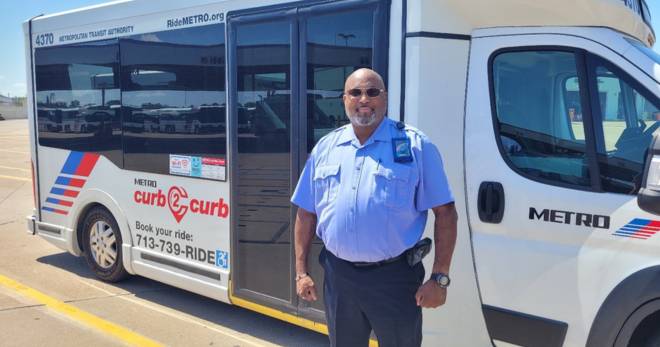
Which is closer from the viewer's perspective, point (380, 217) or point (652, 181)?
point (652, 181)

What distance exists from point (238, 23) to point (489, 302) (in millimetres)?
2473

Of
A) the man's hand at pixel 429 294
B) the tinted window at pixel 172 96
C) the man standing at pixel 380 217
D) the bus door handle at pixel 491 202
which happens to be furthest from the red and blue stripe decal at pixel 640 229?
the tinted window at pixel 172 96

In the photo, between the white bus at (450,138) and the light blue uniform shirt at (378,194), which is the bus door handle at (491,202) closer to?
the white bus at (450,138)

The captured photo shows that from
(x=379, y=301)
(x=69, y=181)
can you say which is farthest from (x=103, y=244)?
(x=379, y=301)

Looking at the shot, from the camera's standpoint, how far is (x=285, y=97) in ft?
12.2

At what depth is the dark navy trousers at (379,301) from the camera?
7.83 feet

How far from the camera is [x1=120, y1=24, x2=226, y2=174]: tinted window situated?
4188 mm

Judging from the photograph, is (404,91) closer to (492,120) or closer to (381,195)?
(492,120)

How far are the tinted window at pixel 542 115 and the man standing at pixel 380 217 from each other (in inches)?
32.8

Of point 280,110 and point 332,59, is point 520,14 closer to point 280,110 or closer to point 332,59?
point 332,59

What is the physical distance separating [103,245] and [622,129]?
450 cm

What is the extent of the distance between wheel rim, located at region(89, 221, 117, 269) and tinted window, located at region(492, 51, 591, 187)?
Result: 3.80 m

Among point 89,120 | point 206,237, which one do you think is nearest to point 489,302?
point 206,237

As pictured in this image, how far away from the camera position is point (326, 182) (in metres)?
2.48
